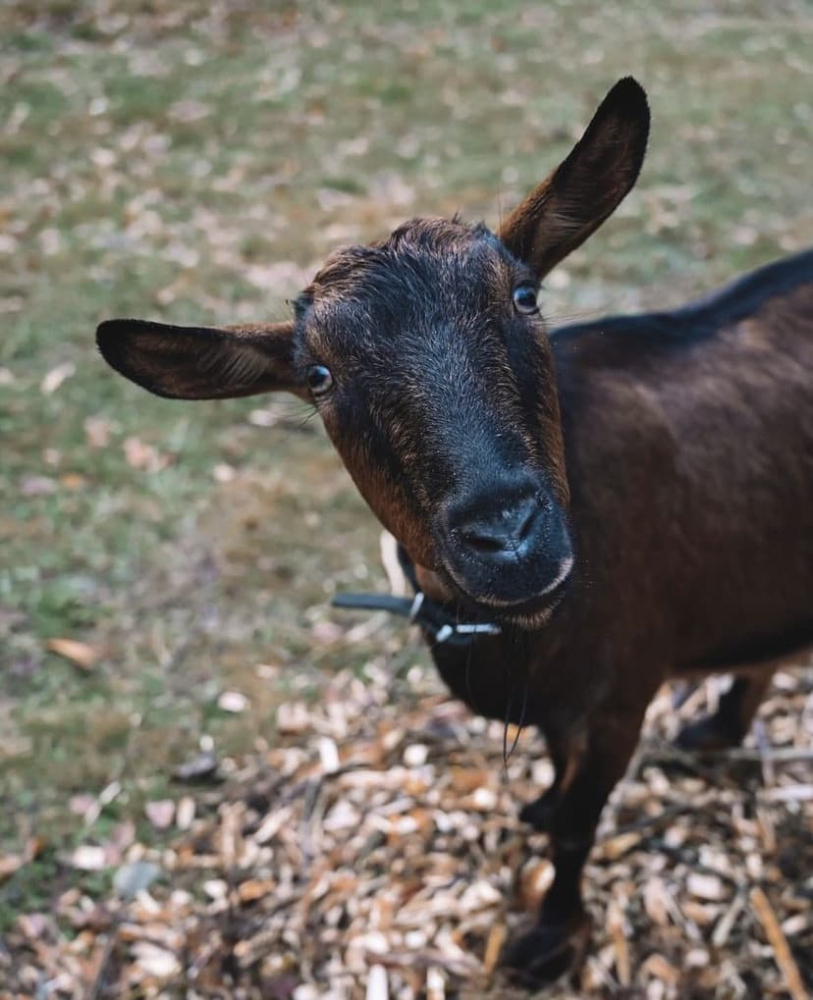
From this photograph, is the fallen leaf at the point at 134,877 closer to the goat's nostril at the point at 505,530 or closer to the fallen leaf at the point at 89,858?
the fallen leaf at the point at 89,858

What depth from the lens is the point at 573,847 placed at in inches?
136

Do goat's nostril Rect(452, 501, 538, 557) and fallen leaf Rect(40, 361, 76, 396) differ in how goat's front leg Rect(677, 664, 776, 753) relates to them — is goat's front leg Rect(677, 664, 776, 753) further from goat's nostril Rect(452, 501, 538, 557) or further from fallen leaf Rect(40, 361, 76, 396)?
fallen leaf Rect(40, 361, 76, 396)

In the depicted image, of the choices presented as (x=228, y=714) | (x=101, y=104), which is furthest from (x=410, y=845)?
(x=101, y=104)

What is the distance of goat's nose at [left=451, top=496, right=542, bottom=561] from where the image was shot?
218cm

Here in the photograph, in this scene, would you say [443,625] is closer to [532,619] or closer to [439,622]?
[439,622]

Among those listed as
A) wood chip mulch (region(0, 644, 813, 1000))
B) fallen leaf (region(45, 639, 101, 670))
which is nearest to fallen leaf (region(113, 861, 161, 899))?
wood chip mulch (region(0, 644, 813, 1000))

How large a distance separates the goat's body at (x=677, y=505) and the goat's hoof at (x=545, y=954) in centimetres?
91

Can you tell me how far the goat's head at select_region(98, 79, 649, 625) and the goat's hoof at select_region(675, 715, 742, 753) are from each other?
2.18 meters

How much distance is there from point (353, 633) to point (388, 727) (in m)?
0.64

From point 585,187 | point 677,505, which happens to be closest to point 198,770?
point 677,505

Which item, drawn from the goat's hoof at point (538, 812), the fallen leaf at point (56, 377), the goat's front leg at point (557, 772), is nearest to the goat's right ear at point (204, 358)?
the goat's front leg at point (557, 772)

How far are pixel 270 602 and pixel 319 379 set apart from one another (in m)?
2.78

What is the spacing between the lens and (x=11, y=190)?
8883 mm

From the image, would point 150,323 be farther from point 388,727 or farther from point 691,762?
point 691,762
